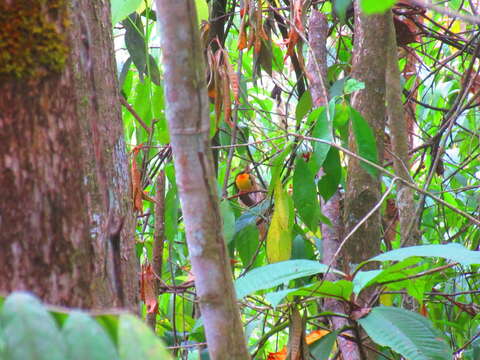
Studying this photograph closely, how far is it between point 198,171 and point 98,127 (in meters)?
0.15

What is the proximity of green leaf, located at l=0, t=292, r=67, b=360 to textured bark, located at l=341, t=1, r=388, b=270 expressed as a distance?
1214mm

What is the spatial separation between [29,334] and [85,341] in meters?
0.03

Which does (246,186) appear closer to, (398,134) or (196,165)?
(398,134)

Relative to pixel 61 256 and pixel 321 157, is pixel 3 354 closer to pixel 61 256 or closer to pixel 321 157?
pixel 61 256

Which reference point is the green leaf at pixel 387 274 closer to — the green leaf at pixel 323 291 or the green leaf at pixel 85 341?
the green leaf at pixel 323 291

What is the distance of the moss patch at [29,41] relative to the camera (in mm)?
544

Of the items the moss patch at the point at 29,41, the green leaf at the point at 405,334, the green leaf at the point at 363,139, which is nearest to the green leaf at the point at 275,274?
the green leaf at the point at 405,334

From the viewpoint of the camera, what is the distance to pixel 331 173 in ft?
4.92

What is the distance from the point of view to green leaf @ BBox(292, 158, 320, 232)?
4.86ft

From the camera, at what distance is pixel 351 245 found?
152cm

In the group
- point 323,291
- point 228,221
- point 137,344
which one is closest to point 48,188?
point 137,344

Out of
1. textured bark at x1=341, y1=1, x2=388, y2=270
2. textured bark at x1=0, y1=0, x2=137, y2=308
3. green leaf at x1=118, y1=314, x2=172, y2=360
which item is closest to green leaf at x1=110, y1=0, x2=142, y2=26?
textured bark at x1=341, y1=1, x2=388, y2=270

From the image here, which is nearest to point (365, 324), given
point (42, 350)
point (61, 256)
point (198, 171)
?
point (198, 171)

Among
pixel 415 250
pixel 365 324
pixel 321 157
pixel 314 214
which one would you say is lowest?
pixel 365 324
